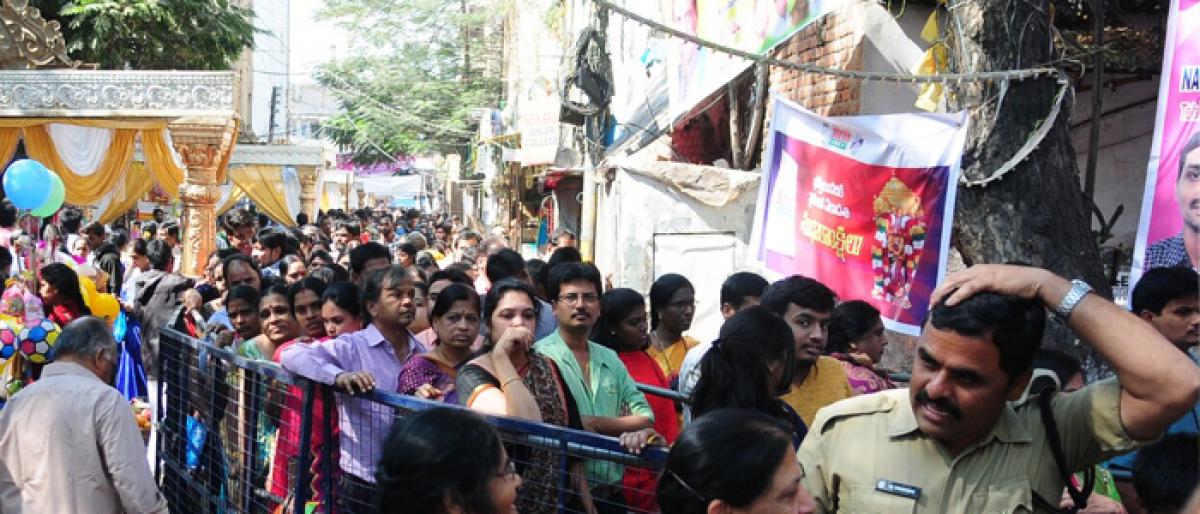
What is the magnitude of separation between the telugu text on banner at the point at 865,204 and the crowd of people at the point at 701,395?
48 cm

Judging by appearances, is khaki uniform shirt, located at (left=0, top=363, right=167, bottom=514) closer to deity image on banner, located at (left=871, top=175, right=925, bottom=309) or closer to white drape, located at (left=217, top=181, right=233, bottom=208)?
deity image on banner, located at (left=871, top=175, right=925, bottom=309)

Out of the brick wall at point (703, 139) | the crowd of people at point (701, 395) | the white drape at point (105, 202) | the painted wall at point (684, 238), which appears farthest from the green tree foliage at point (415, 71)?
the crowd of people at point (701, 395)

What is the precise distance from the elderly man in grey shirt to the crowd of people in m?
0.01

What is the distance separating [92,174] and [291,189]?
Result: 14.6 m

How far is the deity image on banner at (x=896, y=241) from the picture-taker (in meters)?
6.27

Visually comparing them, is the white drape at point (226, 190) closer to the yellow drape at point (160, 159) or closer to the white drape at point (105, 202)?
the white drape at point (105, 202)

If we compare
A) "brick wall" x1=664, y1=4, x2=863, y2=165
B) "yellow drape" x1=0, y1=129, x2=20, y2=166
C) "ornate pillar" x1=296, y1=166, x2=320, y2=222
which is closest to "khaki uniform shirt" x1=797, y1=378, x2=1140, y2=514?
"brick wall" x1=664, y1=4, x2=863, y2=165

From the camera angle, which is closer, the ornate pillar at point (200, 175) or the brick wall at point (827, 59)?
the brick wall at point (827, 59)

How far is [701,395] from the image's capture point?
3.82m

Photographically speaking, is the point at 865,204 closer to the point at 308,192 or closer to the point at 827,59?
the point at 827,59

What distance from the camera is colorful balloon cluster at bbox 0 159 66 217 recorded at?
12.8 meters

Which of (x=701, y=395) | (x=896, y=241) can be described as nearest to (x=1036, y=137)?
(x=896, y=241)

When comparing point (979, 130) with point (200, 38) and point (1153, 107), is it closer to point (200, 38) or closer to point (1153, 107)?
point (1153, 107)

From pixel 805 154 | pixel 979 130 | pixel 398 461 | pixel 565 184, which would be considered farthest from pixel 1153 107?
pixel 565 184
